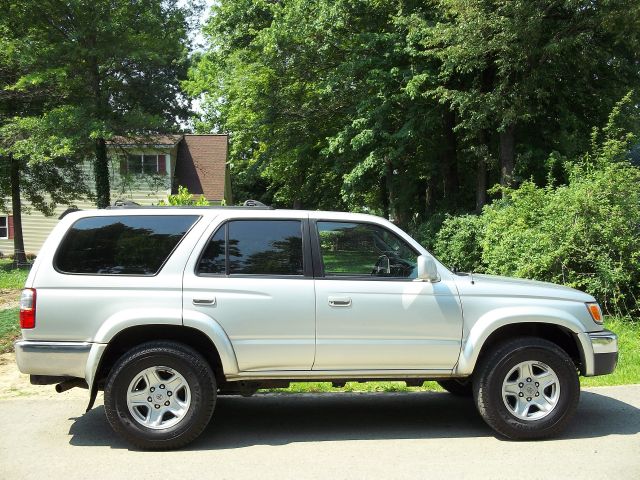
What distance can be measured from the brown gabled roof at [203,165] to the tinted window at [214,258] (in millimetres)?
30708

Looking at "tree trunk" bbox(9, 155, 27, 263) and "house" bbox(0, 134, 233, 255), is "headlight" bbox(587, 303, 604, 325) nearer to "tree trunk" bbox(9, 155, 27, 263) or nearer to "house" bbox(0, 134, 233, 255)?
"house" bbox(0, 134, 233, 255)

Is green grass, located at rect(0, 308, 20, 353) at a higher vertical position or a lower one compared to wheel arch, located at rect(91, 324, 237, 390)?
lower

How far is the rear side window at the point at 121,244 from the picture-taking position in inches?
204

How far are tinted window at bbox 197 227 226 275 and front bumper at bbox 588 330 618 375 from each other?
3.15 metres

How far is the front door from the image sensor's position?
5.21 meters

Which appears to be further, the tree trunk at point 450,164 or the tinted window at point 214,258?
the tree trunk at point 450,164

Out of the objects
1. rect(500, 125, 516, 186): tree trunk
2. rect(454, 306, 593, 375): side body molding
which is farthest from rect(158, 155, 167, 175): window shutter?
rect(454, 306, 593, 375): side body molding

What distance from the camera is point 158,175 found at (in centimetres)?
3030

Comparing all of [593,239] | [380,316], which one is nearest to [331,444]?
[380,316]

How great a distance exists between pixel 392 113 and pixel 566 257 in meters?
11.2

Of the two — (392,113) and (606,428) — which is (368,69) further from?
(606,428)

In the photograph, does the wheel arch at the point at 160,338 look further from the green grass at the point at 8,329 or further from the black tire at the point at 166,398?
the green grass at the point at 8,329

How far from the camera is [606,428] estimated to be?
18.8 ft

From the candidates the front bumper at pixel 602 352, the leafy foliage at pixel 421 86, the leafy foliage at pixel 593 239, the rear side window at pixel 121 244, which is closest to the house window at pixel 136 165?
the leafy foliage at pixel 421 86
